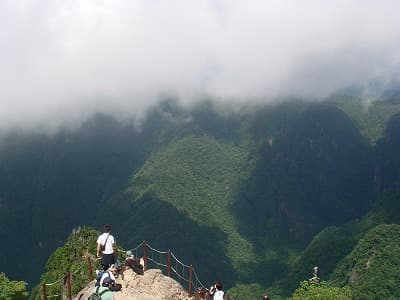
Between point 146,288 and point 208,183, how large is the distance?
150 metres

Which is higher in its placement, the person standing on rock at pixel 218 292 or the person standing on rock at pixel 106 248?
the person standing on rock at pixel 106 248

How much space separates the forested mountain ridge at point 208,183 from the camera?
138125 millimetres

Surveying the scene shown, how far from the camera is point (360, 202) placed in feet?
577

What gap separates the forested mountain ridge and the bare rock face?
4164 inches

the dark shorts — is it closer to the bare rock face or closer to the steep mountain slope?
the bare rock face

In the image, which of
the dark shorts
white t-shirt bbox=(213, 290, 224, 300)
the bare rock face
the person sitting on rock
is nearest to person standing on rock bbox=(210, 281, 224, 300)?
white t-shirt bbox=(213, 290, 224, 300)

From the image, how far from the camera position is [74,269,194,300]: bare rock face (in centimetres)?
1983

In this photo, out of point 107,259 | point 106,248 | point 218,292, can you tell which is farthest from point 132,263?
point 218,292

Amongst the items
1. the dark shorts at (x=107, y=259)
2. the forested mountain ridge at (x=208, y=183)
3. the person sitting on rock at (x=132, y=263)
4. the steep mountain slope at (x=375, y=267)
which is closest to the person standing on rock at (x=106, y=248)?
the dark shorts at (x=107, y=259)

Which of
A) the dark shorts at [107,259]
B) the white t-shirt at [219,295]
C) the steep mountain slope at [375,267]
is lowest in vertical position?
the steep mountain slope at [375,267]

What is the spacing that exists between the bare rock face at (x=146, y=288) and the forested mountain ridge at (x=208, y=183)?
106 m

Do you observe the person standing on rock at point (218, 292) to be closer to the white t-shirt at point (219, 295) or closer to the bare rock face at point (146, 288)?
the white t-shirt at point (219, 295)

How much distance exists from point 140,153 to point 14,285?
501ft

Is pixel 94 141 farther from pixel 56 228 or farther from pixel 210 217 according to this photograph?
pixel 210 217
